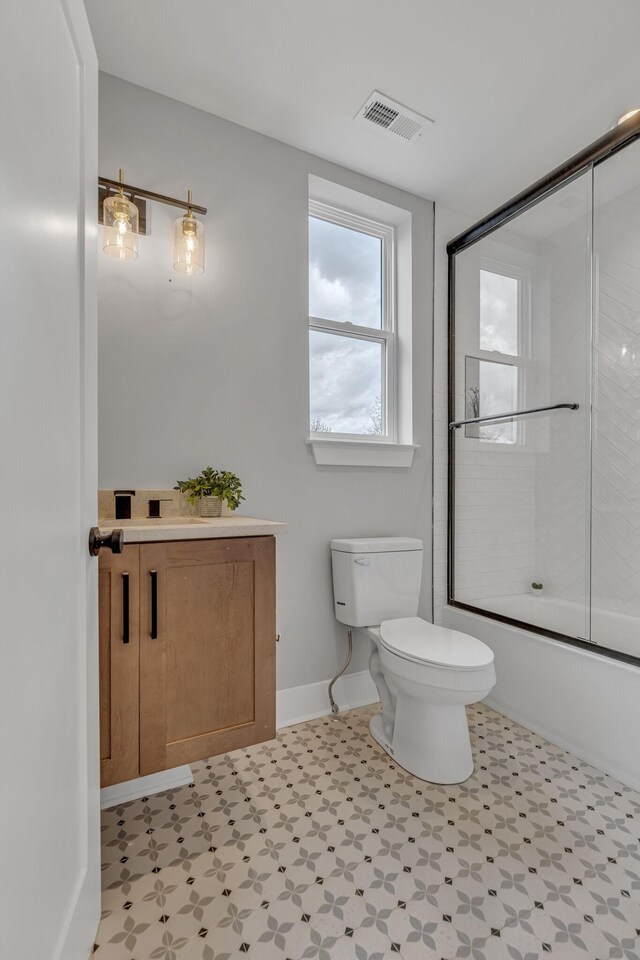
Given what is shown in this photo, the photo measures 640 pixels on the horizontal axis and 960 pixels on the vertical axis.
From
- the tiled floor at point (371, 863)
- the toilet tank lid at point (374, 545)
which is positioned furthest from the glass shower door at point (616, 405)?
the toilet tank lid at point (374, 545)

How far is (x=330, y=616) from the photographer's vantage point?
2170 millimetres

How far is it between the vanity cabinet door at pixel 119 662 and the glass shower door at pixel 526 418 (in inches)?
66.0

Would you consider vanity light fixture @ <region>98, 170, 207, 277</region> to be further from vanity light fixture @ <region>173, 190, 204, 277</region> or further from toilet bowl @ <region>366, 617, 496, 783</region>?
toilet bowl @ <region>366, 617, 496, 783</region>

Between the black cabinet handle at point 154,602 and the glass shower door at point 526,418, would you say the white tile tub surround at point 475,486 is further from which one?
the black cabinet handle at point 154,602

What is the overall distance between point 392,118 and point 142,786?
267cm

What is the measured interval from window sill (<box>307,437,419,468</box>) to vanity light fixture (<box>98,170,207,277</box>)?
856mm

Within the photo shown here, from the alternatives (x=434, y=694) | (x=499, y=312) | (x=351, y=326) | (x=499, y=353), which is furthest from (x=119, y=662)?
(x=499, y=312)

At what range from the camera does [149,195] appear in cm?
170

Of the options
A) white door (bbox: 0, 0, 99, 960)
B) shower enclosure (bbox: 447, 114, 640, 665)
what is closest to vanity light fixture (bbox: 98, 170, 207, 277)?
white door (bbox: 0, 0, 99, 960)

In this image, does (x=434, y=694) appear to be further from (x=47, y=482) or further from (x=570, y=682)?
(x=47, y=482)

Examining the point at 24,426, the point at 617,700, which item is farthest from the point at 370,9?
the point at 617,700

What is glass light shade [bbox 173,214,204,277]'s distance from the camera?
1716mm

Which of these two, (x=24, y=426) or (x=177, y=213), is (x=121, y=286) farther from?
(x=24, y=426)

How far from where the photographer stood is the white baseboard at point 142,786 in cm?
154
